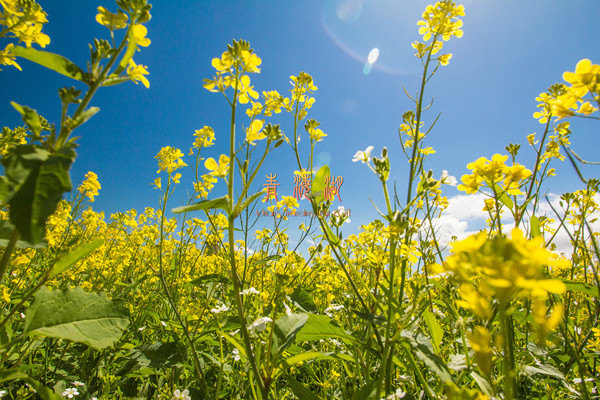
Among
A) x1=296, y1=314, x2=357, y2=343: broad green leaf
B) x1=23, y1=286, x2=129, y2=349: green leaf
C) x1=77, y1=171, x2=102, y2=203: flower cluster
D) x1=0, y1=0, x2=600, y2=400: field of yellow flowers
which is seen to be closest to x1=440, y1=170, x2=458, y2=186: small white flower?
x1=0, y1=0, x2=600, y2=400: field of yellow flowers

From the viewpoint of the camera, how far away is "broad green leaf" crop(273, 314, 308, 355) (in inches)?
41.6

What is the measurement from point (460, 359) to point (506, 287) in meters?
0.88

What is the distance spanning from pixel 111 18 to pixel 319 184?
3.67 feet

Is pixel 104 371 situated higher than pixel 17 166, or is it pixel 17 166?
pixel 17 166

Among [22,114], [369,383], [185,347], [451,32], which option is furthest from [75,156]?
[451,32]

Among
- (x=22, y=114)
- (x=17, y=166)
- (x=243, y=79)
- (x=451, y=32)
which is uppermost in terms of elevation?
(x=451, y=32)

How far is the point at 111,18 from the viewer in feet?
2.70

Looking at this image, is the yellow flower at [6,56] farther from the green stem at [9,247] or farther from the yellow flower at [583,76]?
the yellow flower at [583,76]

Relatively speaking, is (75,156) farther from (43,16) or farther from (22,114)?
(43,16)

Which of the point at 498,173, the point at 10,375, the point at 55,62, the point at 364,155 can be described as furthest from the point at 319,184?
the point at 10,375

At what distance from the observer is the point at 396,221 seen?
3.58ft

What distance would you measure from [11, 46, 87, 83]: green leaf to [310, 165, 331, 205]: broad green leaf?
1095 millimetres

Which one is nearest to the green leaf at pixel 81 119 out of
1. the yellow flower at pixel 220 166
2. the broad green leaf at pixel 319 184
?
the yellow flower at pixel 220 166

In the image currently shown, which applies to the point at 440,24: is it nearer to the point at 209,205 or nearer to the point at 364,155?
the point at 364,155
